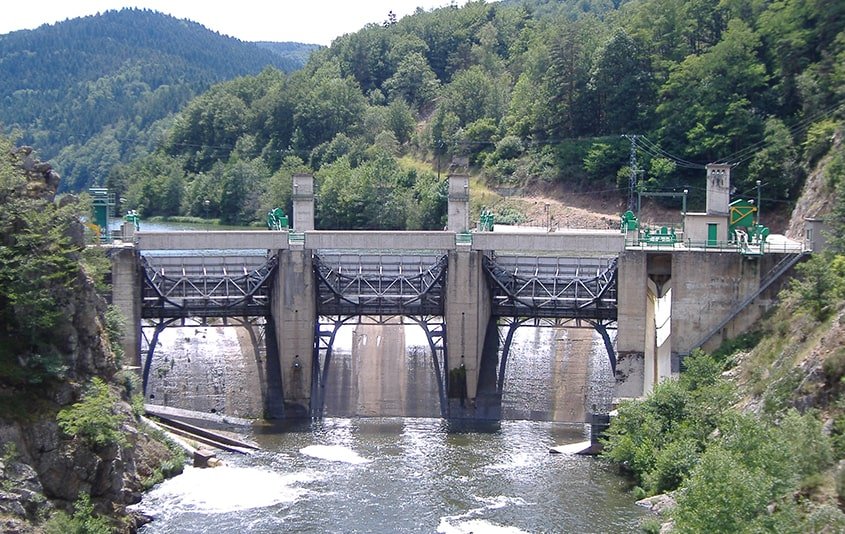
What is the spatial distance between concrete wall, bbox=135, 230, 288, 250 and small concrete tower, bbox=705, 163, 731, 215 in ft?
63.1

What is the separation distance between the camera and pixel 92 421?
1414 inches

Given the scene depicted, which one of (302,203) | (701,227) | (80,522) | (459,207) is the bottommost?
(80,522)

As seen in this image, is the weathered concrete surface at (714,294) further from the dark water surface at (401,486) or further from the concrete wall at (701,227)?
the dark water surface at (401,486)

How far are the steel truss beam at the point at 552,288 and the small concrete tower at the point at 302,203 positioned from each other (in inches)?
332

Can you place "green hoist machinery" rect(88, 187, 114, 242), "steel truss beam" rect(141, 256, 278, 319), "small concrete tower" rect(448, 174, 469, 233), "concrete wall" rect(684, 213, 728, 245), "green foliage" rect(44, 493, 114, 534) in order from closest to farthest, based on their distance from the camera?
"green foliage" rect(44, 493, 114, 534)
"concrete wall" rect(684, 213, 728, 245)
"green hoist machinery" rect(88, 187, 114, 242)
"steel truss beam" rect(141, 256, 278, 319)
"small concrete tower" rect(448, 174, 469, 233)

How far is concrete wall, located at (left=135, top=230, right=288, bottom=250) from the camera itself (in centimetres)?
5197

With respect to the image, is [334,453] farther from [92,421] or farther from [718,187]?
[718,187]

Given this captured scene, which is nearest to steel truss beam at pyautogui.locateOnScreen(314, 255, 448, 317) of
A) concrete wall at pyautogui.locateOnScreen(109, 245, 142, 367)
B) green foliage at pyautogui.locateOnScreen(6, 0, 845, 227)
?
concrete wall at pyautogui.locateOnScreen(109, 245, 142, 367)

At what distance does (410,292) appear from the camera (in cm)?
5397

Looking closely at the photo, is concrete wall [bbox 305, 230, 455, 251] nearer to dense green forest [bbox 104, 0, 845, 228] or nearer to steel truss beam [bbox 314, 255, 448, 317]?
steel truss beam [bbox 314, 255, 448, 317]

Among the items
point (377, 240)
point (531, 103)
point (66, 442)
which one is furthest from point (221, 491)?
point (531, 103)

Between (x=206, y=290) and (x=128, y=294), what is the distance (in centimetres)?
370

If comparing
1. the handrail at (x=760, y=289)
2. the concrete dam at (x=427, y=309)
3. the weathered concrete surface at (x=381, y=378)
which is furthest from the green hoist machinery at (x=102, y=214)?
the handrail at (x=760, y=289)

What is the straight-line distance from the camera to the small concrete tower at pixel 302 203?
53.5m
